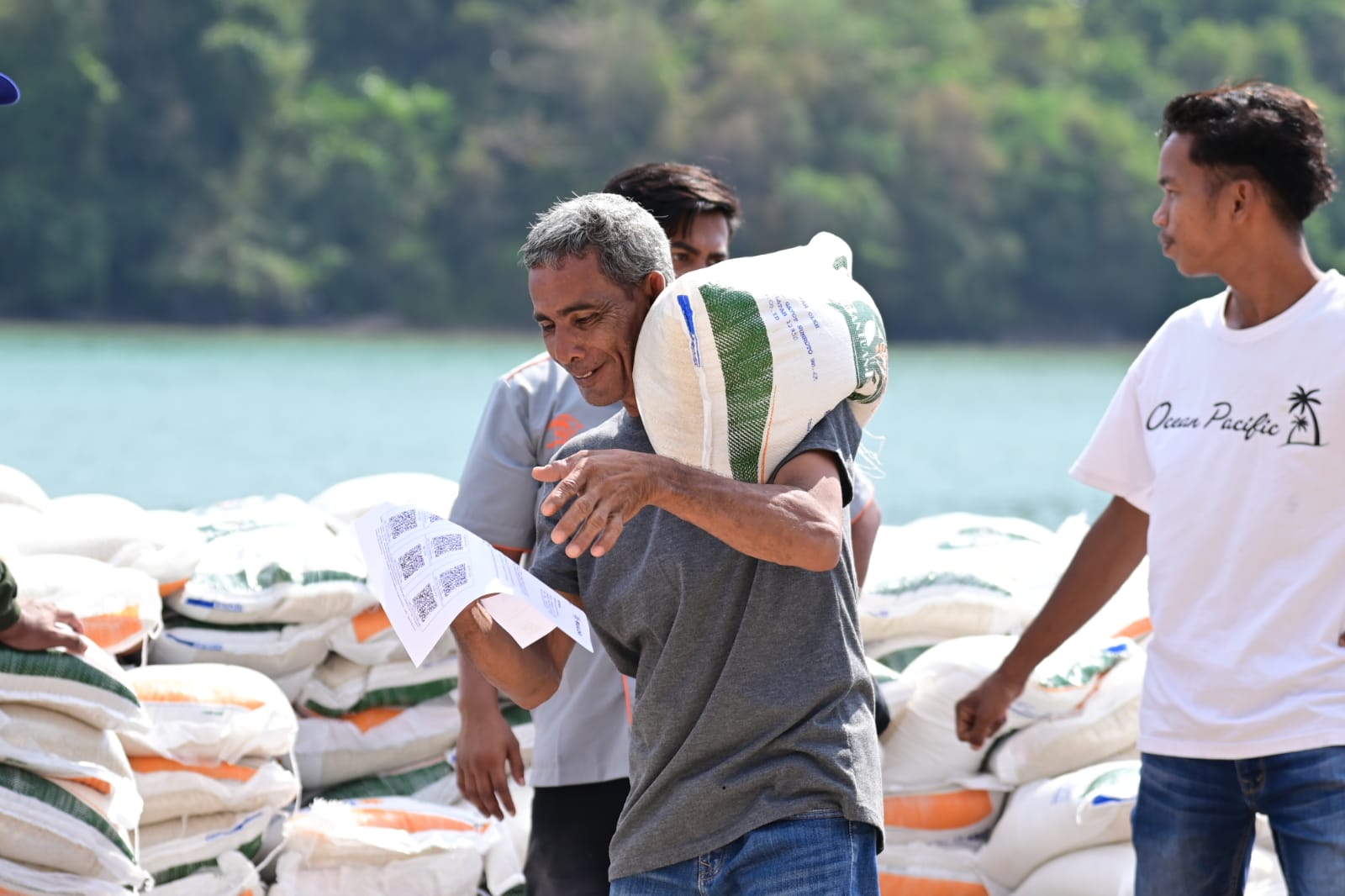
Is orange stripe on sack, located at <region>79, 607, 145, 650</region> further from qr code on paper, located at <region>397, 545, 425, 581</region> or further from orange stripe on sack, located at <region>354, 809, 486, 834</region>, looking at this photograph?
qr code on paper, located at <region>397, 545, 425, 581</region>

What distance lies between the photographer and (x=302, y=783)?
12.2ft

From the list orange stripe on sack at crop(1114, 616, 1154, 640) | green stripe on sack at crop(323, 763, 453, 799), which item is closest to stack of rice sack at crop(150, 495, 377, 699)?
green stripe on sack at crop(323, 763, 453, 799)

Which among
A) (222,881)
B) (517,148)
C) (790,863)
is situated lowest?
(222,881)

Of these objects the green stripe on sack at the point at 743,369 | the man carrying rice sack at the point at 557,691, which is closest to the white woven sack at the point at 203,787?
the man carrying rice sack at the point at 557,691

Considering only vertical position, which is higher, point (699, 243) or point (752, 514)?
point (699, 243)

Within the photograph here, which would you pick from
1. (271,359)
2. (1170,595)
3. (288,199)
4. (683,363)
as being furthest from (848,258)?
(288,199)

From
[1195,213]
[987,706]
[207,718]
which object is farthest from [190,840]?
[1195,213]

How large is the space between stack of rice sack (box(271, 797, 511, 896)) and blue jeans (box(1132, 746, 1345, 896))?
149 centimetres

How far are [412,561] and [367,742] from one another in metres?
2.03

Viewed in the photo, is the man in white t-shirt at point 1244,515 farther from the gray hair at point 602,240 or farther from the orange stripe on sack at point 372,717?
the orange stripe on sack at point 372,717

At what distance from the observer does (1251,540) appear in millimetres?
2350

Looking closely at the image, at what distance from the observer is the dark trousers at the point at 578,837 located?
2.63 meters

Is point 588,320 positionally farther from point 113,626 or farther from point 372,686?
point 372,686

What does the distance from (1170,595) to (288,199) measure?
36.1 meters
